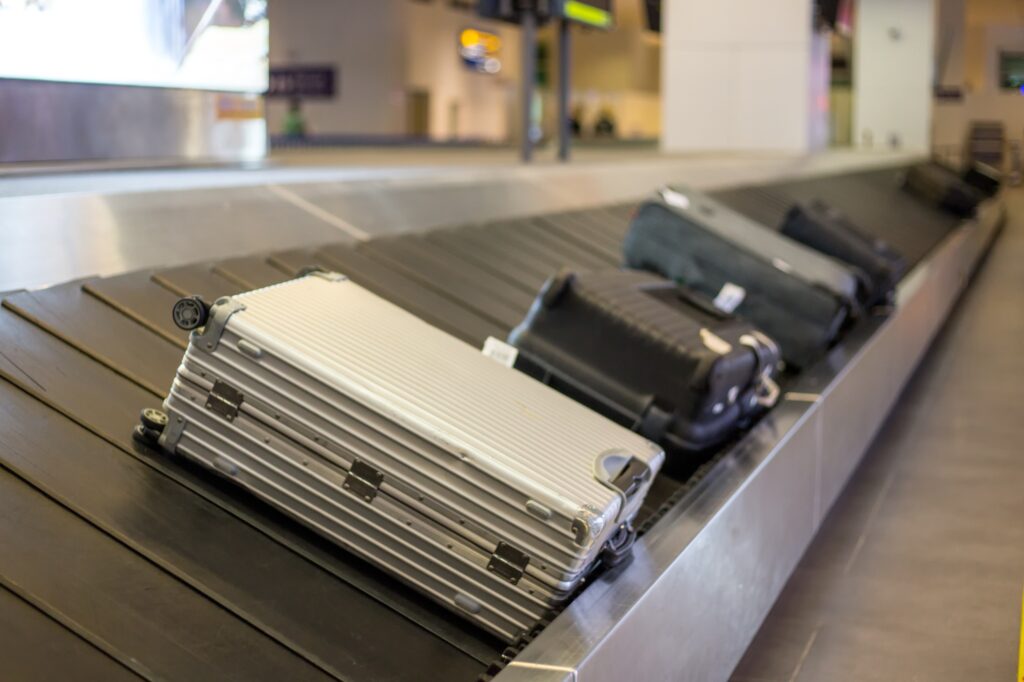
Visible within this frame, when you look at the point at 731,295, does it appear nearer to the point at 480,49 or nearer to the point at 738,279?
the point at 738,279

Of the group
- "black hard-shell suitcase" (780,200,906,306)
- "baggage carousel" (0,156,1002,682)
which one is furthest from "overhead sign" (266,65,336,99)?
"baggage carousel" (0,156,1002,682)

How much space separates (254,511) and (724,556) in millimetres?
1005

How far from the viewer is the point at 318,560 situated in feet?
7.18

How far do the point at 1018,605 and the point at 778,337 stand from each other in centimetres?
150

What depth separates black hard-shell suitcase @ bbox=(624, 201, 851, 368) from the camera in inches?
182

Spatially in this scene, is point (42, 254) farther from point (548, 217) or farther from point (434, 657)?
point (548, 217)

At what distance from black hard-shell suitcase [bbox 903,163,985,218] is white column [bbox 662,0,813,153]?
228 centimetres

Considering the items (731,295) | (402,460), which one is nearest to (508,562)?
(402,460)

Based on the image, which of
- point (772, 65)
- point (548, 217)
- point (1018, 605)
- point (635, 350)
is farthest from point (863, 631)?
point (772, 65)

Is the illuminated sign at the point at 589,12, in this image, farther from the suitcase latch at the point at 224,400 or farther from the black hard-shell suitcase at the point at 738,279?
the suitcase latch at the point at 224,400

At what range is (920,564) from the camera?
3.91 m

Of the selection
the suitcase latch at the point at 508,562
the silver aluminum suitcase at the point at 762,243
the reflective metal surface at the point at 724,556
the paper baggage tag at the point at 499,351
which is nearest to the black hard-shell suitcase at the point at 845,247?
the silver aluminum suitcase at the point at 762,243

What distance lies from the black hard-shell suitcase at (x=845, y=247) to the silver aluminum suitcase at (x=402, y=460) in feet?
12.9

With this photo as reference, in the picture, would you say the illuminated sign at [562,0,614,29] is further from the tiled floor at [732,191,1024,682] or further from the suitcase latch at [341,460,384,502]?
the suitcase latch at [341,460,384,502]
